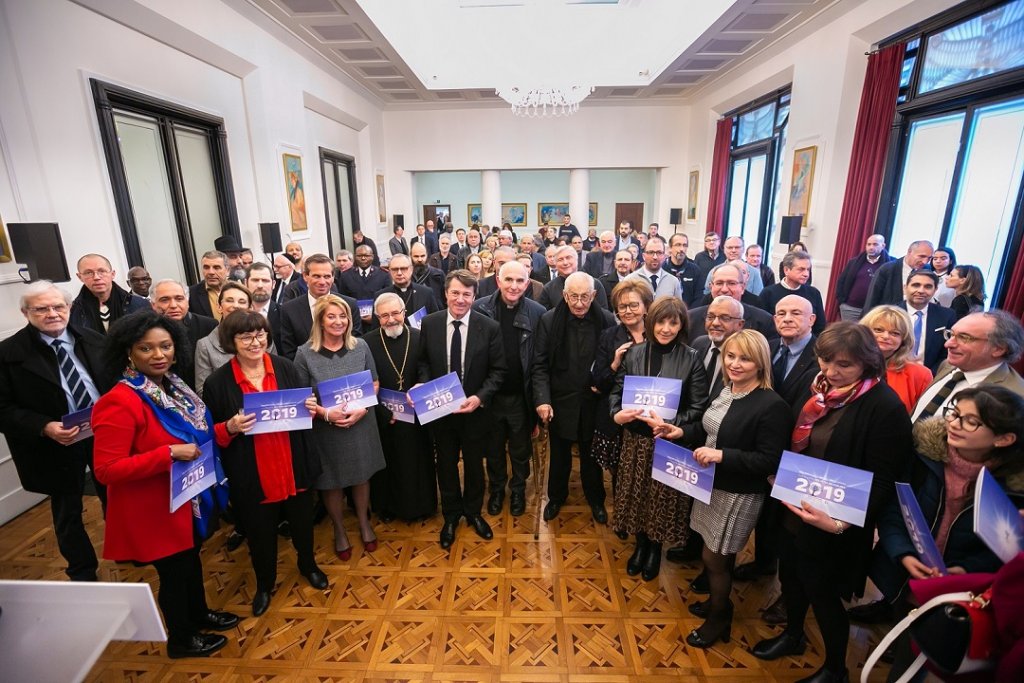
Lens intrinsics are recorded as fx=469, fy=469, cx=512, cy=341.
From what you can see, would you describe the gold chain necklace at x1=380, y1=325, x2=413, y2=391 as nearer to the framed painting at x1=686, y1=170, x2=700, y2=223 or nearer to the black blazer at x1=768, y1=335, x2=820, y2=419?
the black blazer at x1=768, y1=335, x2=820, y2=419

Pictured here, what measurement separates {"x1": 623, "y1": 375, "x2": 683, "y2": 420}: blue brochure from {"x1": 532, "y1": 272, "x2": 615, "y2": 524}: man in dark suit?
2.03 feet

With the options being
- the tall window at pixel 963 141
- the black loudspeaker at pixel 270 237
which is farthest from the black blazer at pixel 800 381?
the black loudspeaker at pixel 270 237

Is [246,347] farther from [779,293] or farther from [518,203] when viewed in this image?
[518,203]

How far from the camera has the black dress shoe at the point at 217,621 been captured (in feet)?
8.61

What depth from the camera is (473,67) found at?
10695 millimetres

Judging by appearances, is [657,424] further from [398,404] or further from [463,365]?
[398,404]

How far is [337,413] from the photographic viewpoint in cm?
269


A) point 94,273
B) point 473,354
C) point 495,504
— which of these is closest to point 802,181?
point 473,354

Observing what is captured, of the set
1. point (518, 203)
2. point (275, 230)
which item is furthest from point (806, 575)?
point (518, 203)

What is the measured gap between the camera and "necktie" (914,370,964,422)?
85.7 inches

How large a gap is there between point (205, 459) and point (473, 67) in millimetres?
10873

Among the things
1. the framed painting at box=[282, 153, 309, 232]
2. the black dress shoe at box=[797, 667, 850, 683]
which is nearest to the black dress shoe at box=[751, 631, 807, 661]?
the black dress shoe at box=[797, 667, 850, 683]

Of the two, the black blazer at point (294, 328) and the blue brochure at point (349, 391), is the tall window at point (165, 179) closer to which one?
the black blazer at point (294, 328)

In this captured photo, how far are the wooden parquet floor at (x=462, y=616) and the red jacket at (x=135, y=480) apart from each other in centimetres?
82
